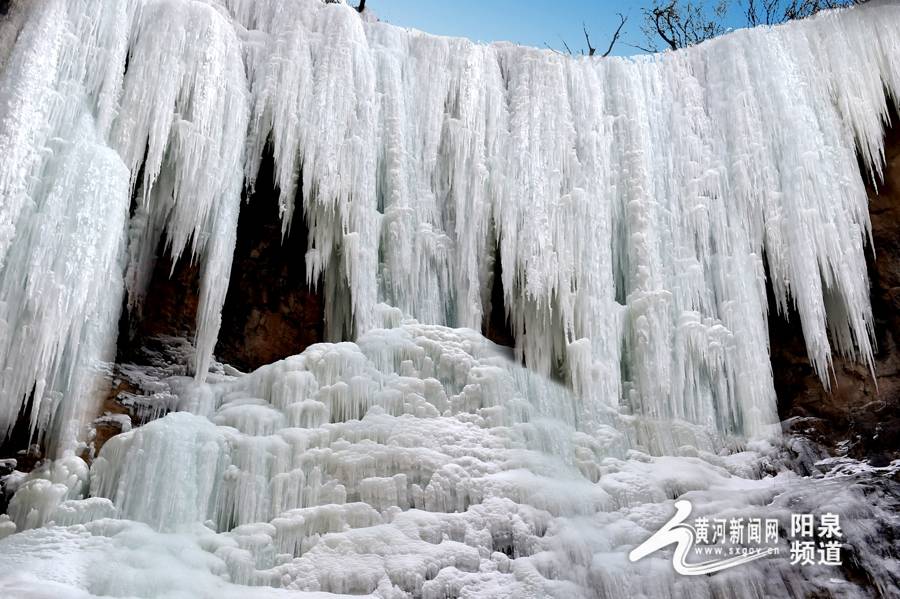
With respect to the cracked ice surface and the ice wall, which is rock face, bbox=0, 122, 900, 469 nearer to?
the ice wall

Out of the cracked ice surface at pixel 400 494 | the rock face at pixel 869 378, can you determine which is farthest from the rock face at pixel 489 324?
the cracked ice surface at pixel 400 494

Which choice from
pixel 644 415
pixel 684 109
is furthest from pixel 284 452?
pixel 684 109

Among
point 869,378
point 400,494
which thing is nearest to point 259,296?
point 400,494

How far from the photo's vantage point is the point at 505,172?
727 cm

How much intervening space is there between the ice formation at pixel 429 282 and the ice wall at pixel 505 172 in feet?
0.08

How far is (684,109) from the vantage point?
24.9 ft

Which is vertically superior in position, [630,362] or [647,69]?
[647,69]

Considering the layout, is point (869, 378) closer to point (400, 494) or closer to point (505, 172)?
point (505, 172)

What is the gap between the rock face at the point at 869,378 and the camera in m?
6.79

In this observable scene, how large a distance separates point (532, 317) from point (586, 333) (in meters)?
0.48

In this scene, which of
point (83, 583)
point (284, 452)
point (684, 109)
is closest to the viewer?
point (83, 583)

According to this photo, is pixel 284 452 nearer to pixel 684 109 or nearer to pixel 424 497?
pixel 424 497

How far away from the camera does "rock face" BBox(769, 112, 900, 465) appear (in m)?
6.79

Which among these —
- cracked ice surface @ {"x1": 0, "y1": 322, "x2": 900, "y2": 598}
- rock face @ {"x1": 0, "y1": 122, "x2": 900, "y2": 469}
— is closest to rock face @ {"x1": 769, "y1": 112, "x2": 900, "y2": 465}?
rock face @ {"x1": 0, "y1": 122, "x2": 900, "y2": 469}
